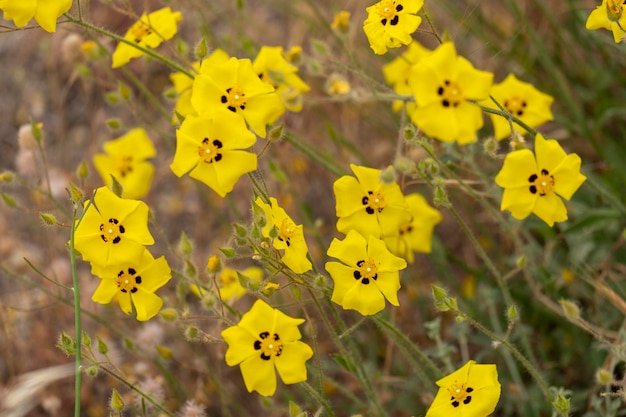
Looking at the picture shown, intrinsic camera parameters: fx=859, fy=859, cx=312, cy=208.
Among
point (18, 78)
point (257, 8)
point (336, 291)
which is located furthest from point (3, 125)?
point (336, 291)

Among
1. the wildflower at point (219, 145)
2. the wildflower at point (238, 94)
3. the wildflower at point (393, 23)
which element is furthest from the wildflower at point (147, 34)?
the wildflower at point (393, 23)

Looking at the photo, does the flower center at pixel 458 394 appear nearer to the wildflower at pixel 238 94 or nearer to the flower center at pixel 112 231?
the wildflower at pixel 238 94

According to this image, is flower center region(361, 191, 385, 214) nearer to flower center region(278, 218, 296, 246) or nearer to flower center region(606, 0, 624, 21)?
flower center region(278, 218, 296, 246)

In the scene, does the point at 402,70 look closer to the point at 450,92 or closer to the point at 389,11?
the point at 389,11

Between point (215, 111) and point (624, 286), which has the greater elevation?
point (215, 111)

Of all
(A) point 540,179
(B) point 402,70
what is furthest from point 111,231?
(B) point 402,70

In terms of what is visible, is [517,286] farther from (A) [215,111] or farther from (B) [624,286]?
(A) [215,111]
